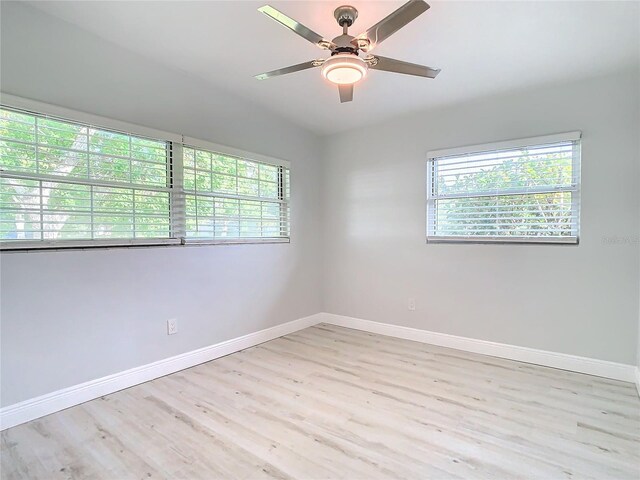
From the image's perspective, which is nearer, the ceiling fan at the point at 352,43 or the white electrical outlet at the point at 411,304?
the ceiling fan at the point at 352,43

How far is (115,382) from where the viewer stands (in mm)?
2477

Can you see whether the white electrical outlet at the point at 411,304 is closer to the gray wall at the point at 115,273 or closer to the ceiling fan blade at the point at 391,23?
the gray wall at the point at 115,273

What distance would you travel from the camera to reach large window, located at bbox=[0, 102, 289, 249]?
210 centimetres

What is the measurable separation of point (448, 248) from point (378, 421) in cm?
195

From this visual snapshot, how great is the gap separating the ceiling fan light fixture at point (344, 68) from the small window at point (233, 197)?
162 cm

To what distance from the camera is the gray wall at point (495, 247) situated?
267 centimetres

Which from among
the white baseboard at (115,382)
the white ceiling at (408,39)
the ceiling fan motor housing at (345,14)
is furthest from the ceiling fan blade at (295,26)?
the white baseboard at (115,382)

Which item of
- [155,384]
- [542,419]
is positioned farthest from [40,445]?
[542,419]

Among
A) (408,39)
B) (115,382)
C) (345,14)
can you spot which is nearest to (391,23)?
(345,14)

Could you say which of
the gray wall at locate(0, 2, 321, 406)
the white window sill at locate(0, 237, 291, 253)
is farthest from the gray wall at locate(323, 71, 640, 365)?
the white window sill at locate(0, 237, 291, 253)

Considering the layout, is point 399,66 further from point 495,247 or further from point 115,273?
point 115,273

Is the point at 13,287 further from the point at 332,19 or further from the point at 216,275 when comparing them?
the point at 332,19

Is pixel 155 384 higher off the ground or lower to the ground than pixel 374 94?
lower

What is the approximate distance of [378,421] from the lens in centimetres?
209
